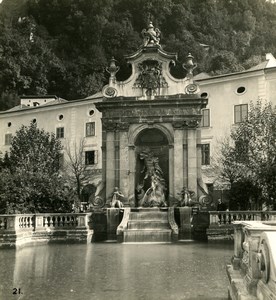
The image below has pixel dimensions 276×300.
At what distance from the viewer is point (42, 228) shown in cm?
2083

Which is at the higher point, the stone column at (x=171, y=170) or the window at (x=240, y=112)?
the window at (x=240, y=112)

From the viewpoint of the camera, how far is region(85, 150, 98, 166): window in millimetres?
45812

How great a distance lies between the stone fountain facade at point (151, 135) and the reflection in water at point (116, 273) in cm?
701

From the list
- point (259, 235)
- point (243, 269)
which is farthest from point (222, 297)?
point (259, 235)

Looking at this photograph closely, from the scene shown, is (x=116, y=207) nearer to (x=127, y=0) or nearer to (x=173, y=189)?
(x=173, y=189)

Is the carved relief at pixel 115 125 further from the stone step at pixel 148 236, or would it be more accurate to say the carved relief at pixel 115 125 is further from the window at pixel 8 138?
the window at pixel 8 138

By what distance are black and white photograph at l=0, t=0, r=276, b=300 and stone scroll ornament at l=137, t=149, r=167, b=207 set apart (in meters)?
0.06

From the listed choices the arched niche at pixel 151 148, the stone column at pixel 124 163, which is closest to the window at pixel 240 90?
the arched niche at pixel 151 148

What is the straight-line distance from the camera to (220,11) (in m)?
60.9

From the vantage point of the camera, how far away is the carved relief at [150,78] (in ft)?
82.6

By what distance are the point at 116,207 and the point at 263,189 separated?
7628 millimetres

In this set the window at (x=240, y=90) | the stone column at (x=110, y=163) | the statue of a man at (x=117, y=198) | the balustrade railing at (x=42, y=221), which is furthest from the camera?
the window at (x=240, y=90)

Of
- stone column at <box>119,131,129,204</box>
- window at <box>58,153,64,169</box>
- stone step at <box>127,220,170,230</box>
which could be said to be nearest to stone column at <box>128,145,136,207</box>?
stone column at <box>119,131,129,204</box>

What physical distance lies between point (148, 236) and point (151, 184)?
4.49 m
